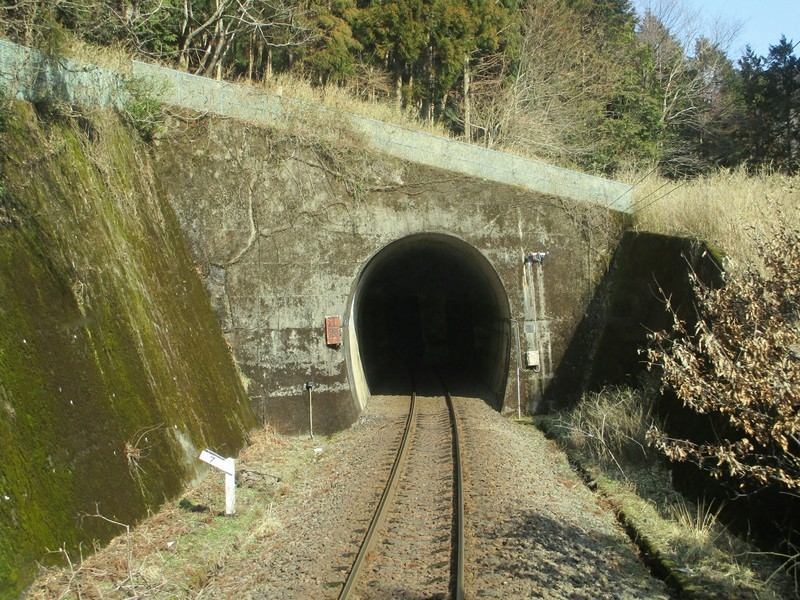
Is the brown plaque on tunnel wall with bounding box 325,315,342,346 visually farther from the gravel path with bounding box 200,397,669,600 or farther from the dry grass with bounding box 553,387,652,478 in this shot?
the dry grass with bounding box 553,387,652,478

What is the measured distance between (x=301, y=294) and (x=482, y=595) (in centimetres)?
796

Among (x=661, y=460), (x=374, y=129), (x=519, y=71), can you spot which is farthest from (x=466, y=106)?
(x=661, y=460)

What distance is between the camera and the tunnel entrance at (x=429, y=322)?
50.3ft

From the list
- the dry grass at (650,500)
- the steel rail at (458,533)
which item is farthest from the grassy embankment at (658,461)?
the steel rail at (458,533)

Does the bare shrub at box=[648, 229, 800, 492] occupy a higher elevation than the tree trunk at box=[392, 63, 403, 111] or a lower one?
lower

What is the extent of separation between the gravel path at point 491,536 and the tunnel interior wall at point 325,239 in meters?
2.31

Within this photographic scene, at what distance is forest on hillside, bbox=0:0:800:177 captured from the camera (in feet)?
73.5

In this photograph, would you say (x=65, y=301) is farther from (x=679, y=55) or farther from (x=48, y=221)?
(x=679, y=55)

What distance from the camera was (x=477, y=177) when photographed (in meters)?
14.1

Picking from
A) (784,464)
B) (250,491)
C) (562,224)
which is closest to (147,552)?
(250,491)

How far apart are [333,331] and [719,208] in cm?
657

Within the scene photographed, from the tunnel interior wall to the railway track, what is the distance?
2.58m

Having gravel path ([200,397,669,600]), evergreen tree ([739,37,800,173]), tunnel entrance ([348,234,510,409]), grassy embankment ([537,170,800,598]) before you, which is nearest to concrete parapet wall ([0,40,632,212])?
grassy embankment ([537,170,800,598])

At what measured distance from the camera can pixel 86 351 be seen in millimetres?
7496
